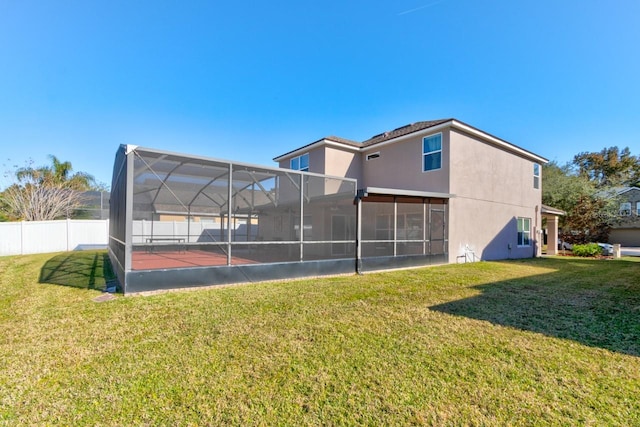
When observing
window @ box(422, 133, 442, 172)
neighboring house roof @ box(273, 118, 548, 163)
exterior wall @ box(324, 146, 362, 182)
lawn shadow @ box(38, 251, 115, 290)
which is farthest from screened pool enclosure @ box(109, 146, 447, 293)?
neighboring house roof @ box(273, 118, 548, 163)

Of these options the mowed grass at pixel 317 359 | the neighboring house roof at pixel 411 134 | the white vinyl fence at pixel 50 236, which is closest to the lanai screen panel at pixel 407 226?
the neighboring house roof at pixel 411 134

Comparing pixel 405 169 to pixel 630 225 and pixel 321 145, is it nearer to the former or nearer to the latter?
pixel 321 145

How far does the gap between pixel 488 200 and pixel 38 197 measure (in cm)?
2638

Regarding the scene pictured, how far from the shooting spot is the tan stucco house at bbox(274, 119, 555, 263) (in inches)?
433

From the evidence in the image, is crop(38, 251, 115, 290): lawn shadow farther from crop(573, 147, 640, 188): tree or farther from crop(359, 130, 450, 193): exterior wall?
crop(573, 147, 640, 188): tree

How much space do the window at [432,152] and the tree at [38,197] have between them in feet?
75.9

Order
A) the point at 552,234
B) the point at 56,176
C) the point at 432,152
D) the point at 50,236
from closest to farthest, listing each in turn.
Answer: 1. the point at 432,152
2. the point at 50,236
3. the point at 552,234
4. the point at 56,176

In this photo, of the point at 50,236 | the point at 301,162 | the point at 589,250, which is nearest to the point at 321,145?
the point at 301,162

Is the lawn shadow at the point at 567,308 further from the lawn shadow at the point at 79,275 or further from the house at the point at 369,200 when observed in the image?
the lawn shadow at the point at 79,275

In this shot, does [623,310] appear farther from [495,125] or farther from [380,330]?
[495,125]

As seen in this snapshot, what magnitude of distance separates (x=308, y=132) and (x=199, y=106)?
6.32 m

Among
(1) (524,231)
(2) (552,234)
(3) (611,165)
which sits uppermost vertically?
(3) (611,165)

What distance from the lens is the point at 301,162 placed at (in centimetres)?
1572

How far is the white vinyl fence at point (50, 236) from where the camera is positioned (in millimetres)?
13359
